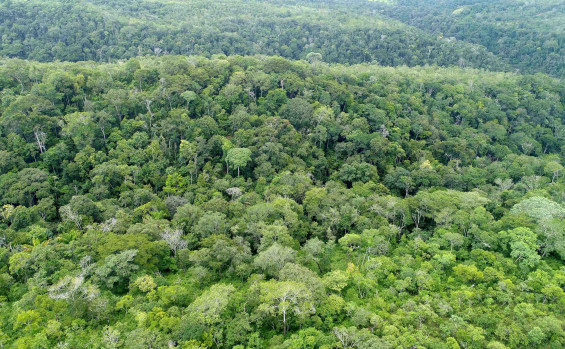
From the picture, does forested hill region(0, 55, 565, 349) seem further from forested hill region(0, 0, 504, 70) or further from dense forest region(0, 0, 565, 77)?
dense forest region(0, 0, 565, 77)

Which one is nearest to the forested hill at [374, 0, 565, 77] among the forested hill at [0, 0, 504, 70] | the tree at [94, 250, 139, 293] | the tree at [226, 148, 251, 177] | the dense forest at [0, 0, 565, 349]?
the forested hill at [0, 0, 504, 70]

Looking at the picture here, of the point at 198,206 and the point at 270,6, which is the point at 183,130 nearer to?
the point at 198,206

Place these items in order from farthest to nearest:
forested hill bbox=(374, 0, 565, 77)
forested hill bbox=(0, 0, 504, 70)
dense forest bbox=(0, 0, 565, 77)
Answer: forested hill bbox=(374, 0, 565, 77) → dense forest bbox=(0, 0, 565, 77) → forested hill bbox=(0, 0, 504, 70)

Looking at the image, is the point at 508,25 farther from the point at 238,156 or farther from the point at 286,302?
the point at 286,302

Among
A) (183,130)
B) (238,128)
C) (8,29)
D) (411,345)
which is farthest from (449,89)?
(8,29)

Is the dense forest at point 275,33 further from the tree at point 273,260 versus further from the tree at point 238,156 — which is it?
the tree at point 273,260
